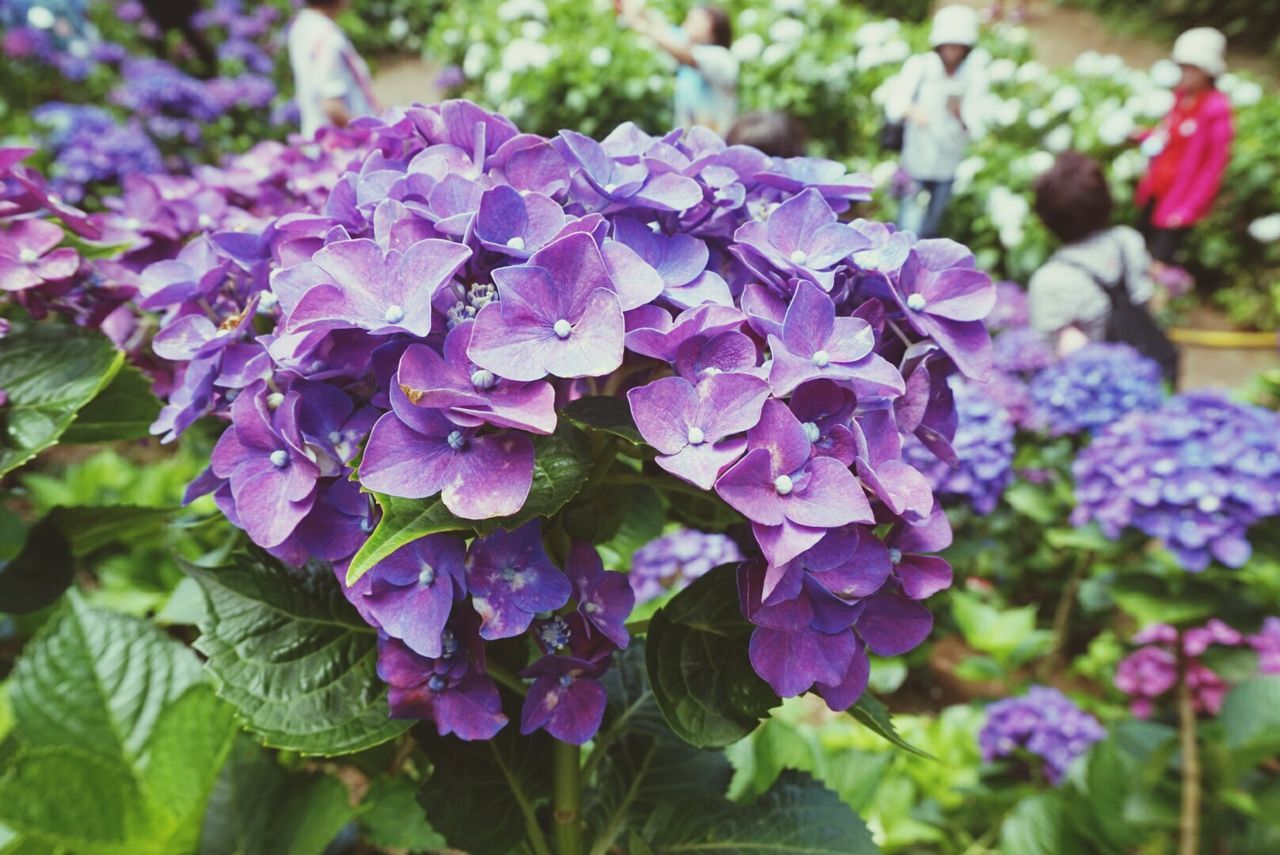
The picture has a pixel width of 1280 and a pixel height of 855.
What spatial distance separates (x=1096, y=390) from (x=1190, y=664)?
2.48 ft

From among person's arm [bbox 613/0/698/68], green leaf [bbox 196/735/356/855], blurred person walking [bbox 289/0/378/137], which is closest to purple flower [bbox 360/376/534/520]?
green leaf [bbox 196/735/356/855]

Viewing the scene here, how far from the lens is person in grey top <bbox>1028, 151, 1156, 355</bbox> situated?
9.67 ft

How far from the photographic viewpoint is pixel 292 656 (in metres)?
0.63

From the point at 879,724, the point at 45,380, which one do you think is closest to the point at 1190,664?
the point at 879,724

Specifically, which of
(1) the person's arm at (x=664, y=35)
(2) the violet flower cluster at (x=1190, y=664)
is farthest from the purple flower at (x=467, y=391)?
(1) the person's arm at (x=664, y=35)

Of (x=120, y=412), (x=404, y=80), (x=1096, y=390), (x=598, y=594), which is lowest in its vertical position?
(x=404, y=80)

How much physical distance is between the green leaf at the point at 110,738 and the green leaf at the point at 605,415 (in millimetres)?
540

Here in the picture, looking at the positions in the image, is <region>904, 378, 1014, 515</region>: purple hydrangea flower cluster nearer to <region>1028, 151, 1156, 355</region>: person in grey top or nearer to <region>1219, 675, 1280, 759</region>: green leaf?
<region>1219, 675, 1280, 759</region>: green leaf

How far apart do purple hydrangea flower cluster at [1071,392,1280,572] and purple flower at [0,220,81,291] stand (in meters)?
1.68

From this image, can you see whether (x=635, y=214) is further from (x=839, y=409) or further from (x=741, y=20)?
(x=741, y=20)

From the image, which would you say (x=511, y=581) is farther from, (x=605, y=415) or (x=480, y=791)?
(x=480, y=791)

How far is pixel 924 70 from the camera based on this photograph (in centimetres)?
389

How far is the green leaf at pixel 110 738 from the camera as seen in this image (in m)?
0.76

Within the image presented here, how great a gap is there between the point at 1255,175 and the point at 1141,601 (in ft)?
15.6
